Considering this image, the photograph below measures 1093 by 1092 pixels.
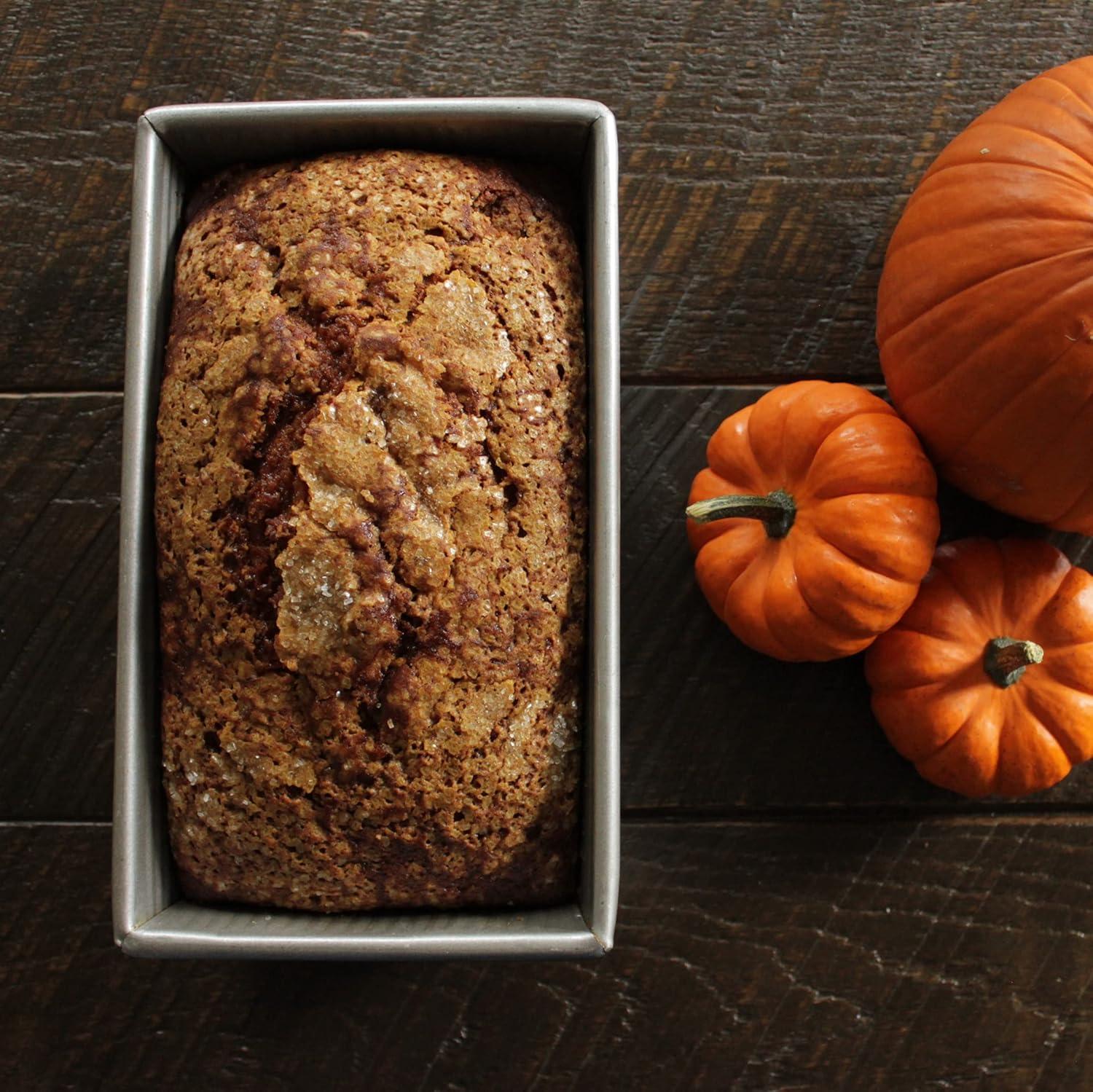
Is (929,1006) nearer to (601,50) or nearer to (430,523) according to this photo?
(430,523)

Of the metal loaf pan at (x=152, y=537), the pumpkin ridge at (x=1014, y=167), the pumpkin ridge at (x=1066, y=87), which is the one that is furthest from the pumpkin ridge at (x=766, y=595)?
the pumpkin ridge at (x=1066, y=87)

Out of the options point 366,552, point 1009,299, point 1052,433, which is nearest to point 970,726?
point 1052,433

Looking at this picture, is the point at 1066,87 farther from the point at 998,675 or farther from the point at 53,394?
the point at 53,394

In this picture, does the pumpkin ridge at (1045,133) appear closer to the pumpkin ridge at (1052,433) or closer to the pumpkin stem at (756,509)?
the pumpkin ridge at (1052,433)

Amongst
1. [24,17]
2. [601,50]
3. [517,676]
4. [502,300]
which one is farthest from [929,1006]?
[24,17]

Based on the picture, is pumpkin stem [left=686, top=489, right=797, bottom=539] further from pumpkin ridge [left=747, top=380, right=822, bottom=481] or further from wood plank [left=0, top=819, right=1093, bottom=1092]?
wood plank [left=0, top=819, right=1093, bottom=1092]

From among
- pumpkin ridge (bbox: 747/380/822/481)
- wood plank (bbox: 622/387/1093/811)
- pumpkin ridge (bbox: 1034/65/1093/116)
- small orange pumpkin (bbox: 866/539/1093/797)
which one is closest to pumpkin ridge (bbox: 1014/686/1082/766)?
small orange pumpkin (bbox: 866/539/1093/797)
